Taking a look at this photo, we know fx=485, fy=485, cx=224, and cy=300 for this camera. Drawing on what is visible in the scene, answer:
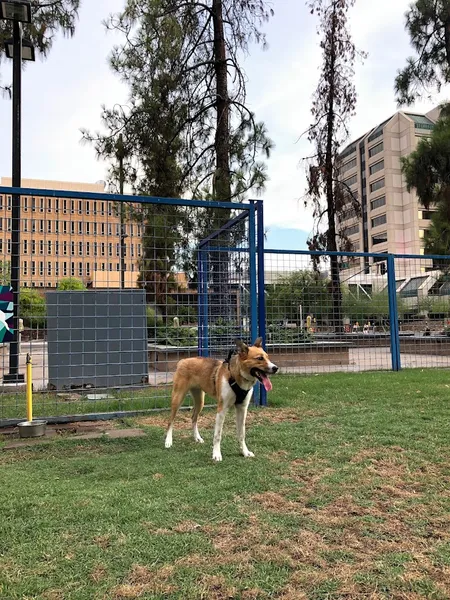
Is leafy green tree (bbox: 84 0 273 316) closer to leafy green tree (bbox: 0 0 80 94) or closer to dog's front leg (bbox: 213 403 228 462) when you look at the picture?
leafy green tree (bbox: 0 0 80 94)

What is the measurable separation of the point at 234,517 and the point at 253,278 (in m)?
3.95

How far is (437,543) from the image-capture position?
2.44m

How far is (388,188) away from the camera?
66.8 metres

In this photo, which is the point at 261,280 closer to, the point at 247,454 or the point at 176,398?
the point at 176,398

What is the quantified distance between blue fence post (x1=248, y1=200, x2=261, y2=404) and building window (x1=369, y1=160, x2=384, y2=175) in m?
67.9

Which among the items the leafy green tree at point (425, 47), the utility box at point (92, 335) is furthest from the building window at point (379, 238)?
the utility box at point (92, 335)

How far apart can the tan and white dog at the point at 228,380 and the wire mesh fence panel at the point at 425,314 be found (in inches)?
312

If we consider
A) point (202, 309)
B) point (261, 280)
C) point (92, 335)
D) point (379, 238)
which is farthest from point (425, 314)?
point (379, 238)

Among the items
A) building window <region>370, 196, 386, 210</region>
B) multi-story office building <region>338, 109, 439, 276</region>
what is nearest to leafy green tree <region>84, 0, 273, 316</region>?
multi-story office building <region>338, 109, 439, 276</region>

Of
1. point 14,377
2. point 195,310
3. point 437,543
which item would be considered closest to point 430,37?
point 195,310

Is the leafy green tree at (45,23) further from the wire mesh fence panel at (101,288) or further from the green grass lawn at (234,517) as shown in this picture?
the green grass lawn at (234,517)

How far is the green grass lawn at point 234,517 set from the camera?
2.09 meters

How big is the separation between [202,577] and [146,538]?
0.49 meters

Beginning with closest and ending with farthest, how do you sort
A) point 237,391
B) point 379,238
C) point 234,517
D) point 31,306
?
point 234,517 < point 237,391 < point 31,306 < point 379,238
